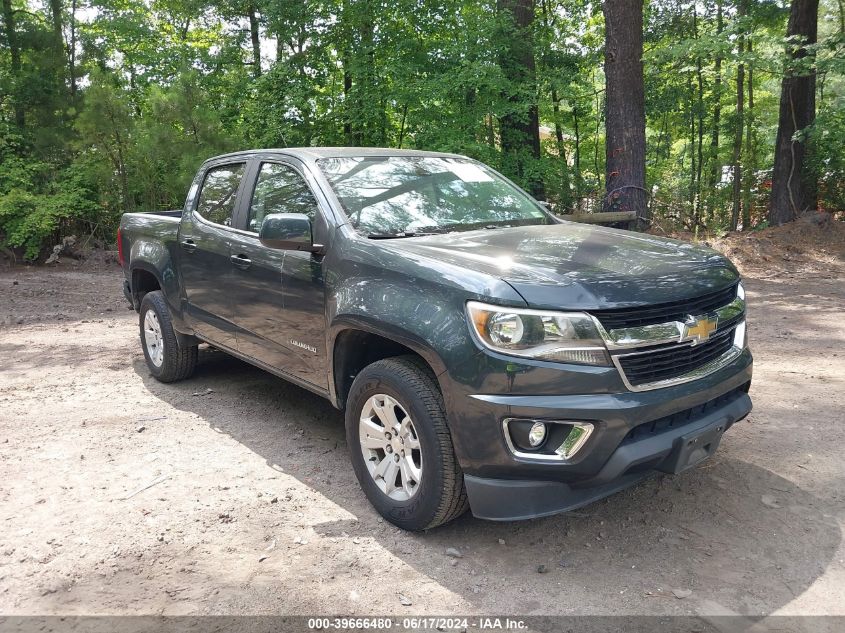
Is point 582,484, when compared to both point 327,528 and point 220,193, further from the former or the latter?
point 220,193

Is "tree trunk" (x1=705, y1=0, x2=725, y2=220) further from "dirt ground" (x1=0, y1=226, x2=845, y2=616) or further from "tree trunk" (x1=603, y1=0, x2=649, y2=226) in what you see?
"dirt ground" (x1=0, y1=226, x2=845, y2=616)

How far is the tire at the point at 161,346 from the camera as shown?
5.69m

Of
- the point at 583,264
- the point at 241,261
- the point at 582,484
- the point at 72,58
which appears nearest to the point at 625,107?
the point at 241,261

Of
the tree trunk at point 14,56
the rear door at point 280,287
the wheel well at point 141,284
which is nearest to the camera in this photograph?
the rear door at point 280,287

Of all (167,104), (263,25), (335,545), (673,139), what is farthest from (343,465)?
(673,139)

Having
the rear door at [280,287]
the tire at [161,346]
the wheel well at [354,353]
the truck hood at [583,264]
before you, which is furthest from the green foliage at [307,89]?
the wheel well at [354,353]

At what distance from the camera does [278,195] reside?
438 cm

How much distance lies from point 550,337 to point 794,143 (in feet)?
44.6

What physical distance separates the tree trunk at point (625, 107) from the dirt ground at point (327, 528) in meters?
5.80

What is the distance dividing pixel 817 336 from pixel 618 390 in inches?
206

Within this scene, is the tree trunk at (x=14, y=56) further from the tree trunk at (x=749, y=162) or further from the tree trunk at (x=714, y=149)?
→ the tree trunk at (x=749, y=162)

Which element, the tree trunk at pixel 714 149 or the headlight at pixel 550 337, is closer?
the headlight at pixel 550 337

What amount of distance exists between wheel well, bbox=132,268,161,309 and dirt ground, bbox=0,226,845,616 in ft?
3.60

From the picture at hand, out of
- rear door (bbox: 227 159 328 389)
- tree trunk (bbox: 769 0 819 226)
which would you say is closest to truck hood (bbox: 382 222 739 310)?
rear door (bbox: 227 159 328 389)
